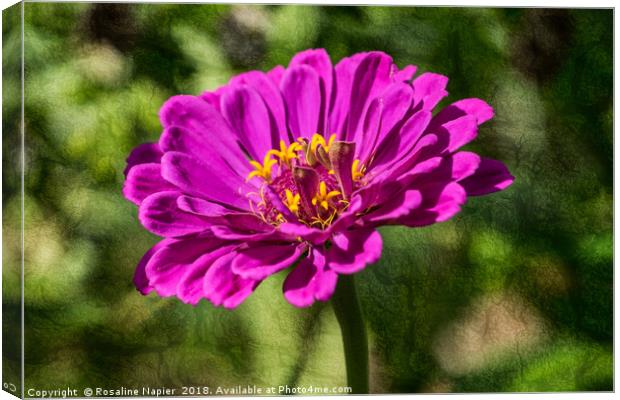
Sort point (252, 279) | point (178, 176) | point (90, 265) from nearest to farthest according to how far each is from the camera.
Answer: point (252, 279) < point (178, 176) < point (90, 265)

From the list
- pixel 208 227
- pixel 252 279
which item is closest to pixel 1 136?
pixel 208 227

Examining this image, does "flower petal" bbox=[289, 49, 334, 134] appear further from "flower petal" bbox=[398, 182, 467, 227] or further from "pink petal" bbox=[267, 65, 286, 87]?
"flower petal" bbox=[398, 182, 467, 227]

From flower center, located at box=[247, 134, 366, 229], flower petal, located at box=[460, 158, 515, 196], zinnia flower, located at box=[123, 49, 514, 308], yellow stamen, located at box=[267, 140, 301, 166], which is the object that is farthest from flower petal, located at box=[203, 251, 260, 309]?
flower petal, located at box=[460, 158, 515, 196]

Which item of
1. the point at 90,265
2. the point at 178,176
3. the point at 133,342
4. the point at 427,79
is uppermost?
the point at 427,79

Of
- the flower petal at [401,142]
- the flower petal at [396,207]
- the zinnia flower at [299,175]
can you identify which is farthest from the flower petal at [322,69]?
the flower petal at [396,207]

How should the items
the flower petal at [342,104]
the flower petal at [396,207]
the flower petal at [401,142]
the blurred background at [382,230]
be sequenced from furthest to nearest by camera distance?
1. the blurred background at [382,230]
2. the flower petal at [342,104]
3. the flower petal at [401,142]
4. the flower petal at [396,207]

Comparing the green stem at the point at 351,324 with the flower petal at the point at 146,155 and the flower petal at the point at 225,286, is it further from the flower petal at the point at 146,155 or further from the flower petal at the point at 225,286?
the flower petal at the point at 146,155

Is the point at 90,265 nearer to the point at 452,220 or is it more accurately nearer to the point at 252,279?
the point at 252,279
